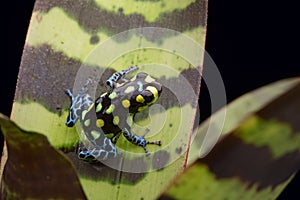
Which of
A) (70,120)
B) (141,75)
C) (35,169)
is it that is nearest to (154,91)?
(141,75)

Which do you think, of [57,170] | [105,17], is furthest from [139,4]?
[57,170]

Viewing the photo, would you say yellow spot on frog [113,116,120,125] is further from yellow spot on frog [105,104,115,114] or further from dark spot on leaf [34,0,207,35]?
dark spot on leaf [34,0,207,35]

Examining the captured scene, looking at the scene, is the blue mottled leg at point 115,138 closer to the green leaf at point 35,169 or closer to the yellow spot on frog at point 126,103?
the yellow spot on frog at point 126,103

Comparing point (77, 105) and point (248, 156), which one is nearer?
point (248, 156)

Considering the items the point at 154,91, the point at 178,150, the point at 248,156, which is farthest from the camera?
the point at 154,91

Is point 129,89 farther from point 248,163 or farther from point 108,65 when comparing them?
point 248,163

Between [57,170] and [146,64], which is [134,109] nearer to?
[146,64]

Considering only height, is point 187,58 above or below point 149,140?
above
